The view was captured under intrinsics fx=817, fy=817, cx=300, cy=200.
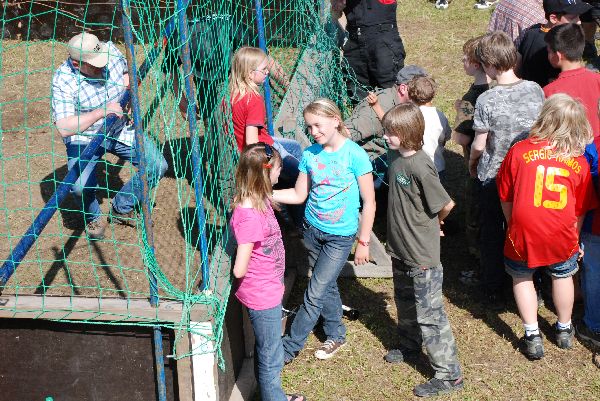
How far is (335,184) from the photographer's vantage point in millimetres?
4484

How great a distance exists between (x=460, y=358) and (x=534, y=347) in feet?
1.43

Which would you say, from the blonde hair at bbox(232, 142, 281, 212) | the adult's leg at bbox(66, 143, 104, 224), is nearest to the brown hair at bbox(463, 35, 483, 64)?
the blonde hair at bbox(232, 142, 281, 212)

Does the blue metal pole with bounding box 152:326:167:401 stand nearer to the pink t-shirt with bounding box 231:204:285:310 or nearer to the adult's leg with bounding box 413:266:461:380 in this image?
the pink t-shirt with bounding box 231:204:285:310

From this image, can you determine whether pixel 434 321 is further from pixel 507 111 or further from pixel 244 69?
pixel 244 69

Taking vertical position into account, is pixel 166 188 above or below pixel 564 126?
below

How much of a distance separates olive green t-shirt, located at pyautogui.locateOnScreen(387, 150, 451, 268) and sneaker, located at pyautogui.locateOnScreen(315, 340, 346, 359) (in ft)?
2.65

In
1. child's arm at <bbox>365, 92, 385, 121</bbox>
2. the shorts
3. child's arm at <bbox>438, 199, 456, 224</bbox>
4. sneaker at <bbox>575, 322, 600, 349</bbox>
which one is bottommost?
sneaker at <bbox>575, 322, 600, 349</bbox>

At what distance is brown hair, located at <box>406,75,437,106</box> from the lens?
5273 mm

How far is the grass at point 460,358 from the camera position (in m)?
4.62

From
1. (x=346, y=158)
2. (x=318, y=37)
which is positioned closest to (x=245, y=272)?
(x=346, y=158)

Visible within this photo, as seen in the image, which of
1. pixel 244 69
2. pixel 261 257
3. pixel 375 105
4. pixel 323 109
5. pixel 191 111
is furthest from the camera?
pixel 375 105

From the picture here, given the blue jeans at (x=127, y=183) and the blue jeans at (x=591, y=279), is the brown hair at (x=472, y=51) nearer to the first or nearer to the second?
the blue jeans at (x=591, y=279)

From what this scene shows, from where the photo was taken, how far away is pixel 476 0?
36.7ft

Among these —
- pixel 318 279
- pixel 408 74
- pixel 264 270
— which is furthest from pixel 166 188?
pixel 264 270
